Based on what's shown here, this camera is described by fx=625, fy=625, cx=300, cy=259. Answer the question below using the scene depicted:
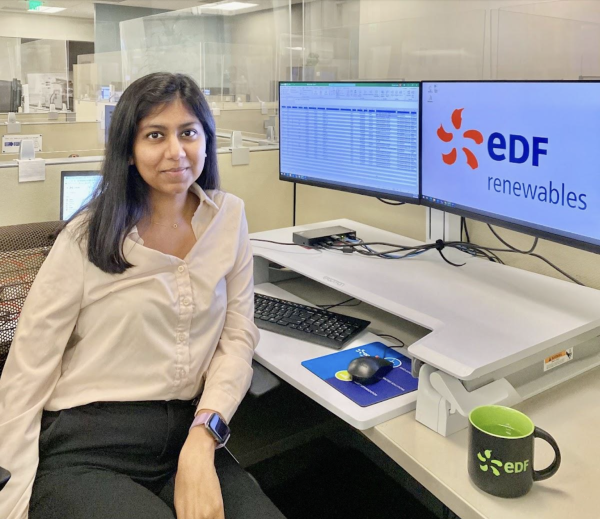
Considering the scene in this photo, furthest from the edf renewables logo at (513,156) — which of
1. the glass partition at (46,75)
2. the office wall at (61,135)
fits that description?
the glass partition at (46,75)

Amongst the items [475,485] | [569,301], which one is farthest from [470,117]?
[475,485]

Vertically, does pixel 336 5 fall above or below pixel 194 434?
above

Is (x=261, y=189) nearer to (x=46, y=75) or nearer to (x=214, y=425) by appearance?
(x=214, y=425)

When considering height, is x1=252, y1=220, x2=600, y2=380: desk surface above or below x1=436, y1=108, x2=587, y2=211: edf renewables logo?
below

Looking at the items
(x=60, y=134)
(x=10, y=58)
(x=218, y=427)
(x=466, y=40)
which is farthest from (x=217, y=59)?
(x=218, y=427)

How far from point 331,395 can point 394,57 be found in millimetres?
4956

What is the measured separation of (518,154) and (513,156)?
13 millimetres

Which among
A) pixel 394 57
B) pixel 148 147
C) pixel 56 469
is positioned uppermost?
pixel 394 57

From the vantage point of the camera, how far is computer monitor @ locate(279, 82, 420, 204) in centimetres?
153

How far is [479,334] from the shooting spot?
1.08 metres

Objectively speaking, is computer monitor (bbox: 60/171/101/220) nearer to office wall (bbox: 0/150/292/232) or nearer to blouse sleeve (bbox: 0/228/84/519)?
office wall (bbox: 0/150/292/232)

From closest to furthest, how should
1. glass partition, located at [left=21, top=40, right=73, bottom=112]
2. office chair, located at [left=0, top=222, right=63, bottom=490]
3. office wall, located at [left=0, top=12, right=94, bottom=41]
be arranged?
1. office chair, located at [left=0, top=222, right=63, bottom=490]
2. glass partition, located at [left=21, top=40, right=73, bottom=112]
3. office wall, located at [left=0, top=12, right=94, bottom=41]

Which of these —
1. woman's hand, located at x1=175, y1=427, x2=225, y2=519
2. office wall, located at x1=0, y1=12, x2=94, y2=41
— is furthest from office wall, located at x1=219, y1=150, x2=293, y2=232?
office wall, located at x1=0, y1=12, x2=94, y2=41

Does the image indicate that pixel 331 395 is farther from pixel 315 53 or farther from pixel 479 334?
pixel 315 53
